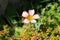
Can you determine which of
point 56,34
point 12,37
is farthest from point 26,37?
point 56,34

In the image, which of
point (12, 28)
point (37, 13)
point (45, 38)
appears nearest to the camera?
point (45, 38)

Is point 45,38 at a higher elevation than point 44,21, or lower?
lower

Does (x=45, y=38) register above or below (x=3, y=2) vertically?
below

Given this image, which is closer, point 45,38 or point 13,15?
point 45,38

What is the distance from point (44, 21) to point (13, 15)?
48 centimetres

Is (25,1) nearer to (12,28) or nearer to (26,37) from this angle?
(12,28)

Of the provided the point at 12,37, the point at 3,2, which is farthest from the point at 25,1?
the point at 12,37

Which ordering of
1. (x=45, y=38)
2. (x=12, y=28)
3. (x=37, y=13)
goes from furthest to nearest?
1. (x=37, y=13)
2. (x=12, y=28)
3. (x=45, y=38)

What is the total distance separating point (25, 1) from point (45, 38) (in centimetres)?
90

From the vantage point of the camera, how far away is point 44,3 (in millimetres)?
3732

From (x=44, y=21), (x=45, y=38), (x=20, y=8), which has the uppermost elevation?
(x=20, y=8)

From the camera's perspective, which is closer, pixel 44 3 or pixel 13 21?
pixel 13 21

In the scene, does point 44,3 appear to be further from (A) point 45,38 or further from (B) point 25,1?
(A) point 45,38

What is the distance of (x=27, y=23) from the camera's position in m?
3.37
